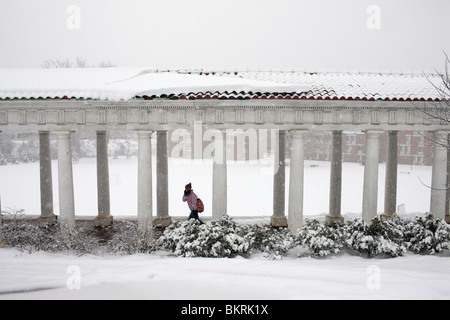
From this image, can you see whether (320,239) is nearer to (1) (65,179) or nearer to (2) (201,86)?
(2) (201,86)

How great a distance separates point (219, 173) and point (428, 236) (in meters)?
6.55

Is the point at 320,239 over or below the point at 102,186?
below

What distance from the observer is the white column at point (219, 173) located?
11.2 metres

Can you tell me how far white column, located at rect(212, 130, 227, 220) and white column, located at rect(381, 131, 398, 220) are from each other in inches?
326

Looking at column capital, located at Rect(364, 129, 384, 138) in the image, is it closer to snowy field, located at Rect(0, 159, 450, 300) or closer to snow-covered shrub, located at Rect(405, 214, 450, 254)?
snow-covered shrub, located at Rect(405, 214, 450, 254)

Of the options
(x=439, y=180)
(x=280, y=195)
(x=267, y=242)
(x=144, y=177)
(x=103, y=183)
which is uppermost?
(x=144, y=177)

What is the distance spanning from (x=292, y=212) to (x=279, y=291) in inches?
215

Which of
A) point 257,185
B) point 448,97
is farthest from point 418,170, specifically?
point 448,97

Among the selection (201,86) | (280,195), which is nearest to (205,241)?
(201,86)

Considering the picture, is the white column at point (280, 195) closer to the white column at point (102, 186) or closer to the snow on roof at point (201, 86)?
the snow on roof at point (201, 86)

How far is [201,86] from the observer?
33.2 feet

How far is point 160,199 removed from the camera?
585 inches
